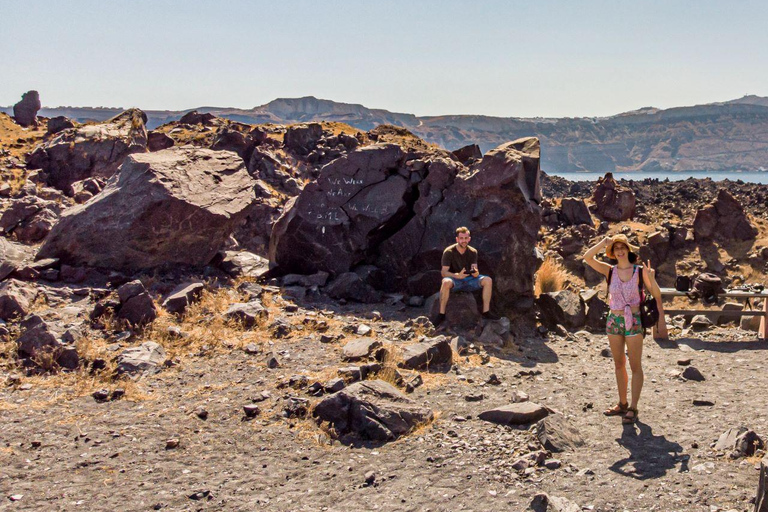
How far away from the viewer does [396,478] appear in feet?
17.1

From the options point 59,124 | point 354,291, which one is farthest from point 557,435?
point 59,124

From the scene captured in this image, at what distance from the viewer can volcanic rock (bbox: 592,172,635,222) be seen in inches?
1162

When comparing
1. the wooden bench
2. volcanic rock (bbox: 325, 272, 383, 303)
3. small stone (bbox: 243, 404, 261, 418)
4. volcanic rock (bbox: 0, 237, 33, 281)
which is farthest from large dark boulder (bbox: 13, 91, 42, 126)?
the wooden bench

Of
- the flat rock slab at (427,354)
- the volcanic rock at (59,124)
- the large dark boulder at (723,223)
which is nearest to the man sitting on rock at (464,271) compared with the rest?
the flat rock slab at (427,354)

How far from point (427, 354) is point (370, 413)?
7.07 feet

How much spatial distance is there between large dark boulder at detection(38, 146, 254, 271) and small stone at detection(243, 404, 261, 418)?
19.0 ft

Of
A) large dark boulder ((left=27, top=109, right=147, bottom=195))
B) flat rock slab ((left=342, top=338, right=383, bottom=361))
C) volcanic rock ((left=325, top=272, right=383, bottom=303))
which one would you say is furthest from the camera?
large dark boulder ((left=27, top=109, right=147, bottom=195))

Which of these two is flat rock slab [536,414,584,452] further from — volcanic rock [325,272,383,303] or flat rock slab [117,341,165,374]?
volcanic rock [325,272,383,303]

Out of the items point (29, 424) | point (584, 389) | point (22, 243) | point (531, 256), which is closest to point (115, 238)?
point (22, 243)

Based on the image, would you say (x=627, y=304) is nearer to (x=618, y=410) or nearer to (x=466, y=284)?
(x=618, y=410)

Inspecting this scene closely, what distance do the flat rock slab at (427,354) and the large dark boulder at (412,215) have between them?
284 centimetres

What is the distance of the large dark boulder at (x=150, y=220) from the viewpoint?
1114cm

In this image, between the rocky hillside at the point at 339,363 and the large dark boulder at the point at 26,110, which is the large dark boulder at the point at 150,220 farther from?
the large dark boulder at the point at 26,110

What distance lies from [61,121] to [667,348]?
3180 centimetres
